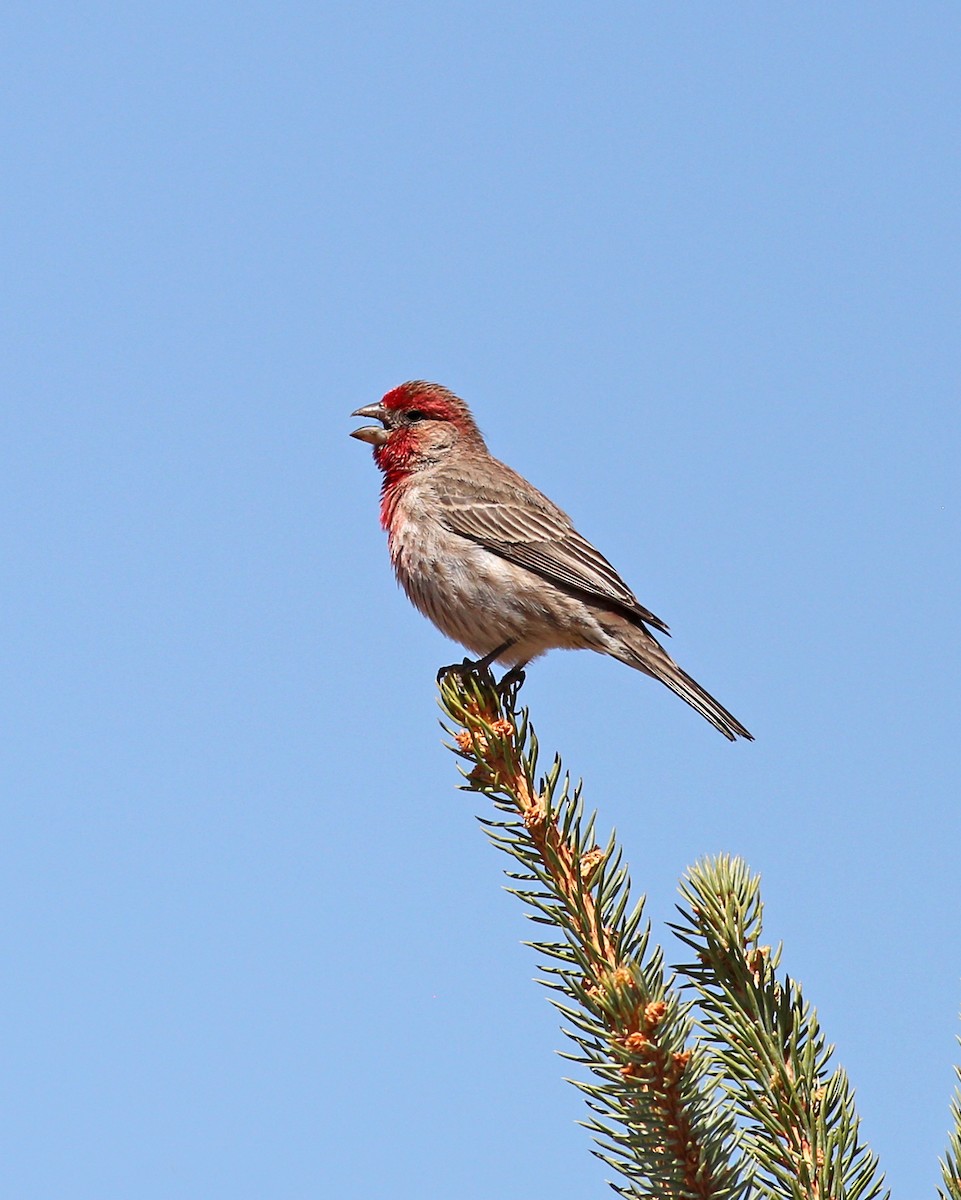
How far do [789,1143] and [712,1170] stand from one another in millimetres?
182

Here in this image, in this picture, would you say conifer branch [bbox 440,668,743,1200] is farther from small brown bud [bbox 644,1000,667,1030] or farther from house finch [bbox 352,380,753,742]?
house finch [bbox 352,380,753,742]

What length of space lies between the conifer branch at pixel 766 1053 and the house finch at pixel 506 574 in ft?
13.8

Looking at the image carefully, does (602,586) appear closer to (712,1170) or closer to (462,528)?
(462,528)

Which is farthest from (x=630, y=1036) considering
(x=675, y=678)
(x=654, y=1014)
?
(x=675, y=678)

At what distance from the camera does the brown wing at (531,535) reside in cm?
754

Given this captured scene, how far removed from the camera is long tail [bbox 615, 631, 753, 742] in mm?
6859

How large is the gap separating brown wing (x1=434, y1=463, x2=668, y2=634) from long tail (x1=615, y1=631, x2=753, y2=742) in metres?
0.21

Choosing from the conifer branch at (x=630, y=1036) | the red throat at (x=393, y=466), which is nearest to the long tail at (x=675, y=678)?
the red throat at (x=393, y=466)

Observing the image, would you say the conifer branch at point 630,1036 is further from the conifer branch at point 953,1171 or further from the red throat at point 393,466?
the red throat at point 393,466

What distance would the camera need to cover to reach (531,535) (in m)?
7.96

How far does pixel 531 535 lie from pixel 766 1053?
5542 millimetres

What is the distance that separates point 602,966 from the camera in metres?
2.69

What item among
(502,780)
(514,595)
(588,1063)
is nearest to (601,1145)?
(588,1063)

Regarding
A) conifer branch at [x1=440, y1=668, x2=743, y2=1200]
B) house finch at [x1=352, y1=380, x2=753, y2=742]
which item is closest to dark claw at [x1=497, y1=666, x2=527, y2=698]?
house finch at [x1=352, y1=380, x2=753, y2=742]
